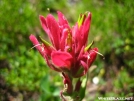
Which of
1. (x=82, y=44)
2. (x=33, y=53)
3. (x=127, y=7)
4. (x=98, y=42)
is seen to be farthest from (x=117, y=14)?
(x=82, y=44)

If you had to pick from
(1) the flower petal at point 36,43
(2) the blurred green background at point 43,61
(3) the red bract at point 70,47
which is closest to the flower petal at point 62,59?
(3) the red bract at point 70,47

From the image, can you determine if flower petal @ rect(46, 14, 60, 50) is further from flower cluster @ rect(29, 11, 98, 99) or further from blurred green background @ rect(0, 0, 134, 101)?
blurred green background @ rect(0, 0, 134, 101)

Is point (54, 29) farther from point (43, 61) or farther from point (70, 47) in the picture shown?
point (43, 61)

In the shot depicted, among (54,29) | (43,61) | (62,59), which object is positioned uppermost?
(54,29)

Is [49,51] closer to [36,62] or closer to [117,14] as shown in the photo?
[36,62]

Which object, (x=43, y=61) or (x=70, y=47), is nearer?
(x=70, y=47)

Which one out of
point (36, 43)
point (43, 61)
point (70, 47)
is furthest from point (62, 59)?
point (43, 61)

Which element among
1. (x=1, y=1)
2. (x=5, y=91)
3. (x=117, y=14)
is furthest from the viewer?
(x=1, y=1)

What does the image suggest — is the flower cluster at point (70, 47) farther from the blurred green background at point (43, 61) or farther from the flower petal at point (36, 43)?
the blurred green background at point (43, 61)
